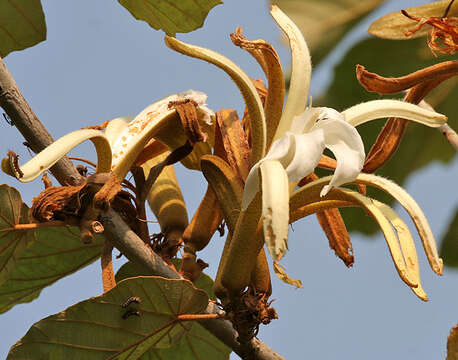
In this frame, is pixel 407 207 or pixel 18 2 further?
pixel 18 2

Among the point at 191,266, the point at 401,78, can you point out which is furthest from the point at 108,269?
the point at 401,78

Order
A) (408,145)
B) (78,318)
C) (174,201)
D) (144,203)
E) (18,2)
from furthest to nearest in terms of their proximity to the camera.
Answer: (408,145), (18,2), (174,201), (144,203), (78,318)

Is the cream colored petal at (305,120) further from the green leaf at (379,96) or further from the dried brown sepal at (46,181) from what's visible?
the green leaf at (379,96)

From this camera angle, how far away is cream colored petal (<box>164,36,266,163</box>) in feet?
5.00

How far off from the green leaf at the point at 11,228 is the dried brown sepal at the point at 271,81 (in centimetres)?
56

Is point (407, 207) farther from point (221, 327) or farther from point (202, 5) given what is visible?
point (202, 5)

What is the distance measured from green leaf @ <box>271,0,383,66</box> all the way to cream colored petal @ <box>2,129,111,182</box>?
112 cm

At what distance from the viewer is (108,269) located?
153cm

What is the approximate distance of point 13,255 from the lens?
162 centimetres

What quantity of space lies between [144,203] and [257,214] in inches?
13.1

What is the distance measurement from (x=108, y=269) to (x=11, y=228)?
24cm

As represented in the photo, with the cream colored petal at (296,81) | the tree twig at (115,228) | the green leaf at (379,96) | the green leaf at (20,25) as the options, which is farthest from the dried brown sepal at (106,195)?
the green leaf at (379,96)

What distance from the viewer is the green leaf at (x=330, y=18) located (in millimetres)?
2453

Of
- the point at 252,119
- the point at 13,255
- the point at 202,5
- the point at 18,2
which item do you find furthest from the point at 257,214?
the point at 18,2
